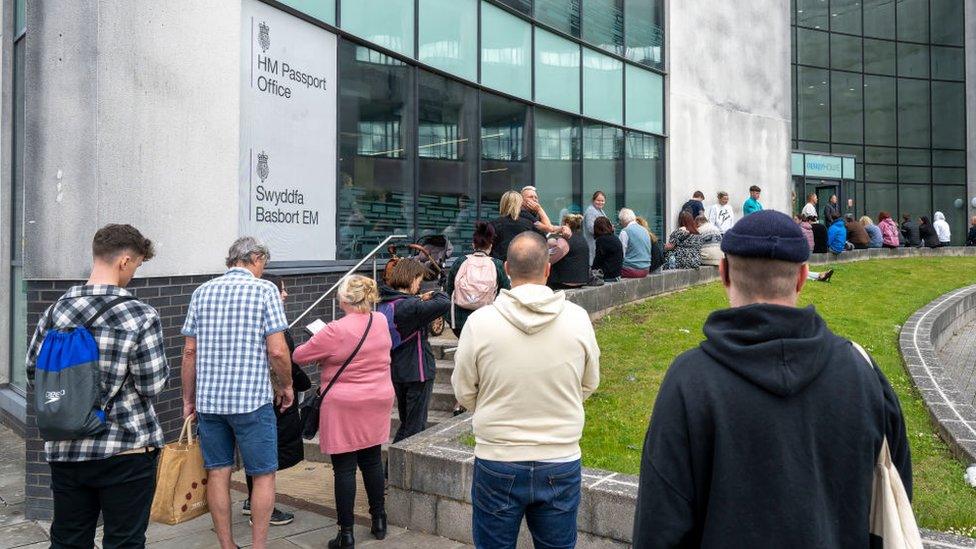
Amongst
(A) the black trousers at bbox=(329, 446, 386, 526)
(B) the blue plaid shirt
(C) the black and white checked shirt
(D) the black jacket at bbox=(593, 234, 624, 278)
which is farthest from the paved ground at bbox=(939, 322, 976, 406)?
(C) the black and white checked shirt

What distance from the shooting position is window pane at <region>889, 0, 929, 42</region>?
3572 cm

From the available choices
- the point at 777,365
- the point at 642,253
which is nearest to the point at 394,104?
the point at 642,253

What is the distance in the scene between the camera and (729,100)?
66.8 ft

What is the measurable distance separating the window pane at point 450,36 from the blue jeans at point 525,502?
8428mm

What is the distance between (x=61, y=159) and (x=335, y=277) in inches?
140

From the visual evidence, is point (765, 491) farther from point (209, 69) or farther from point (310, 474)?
point (209, 69)

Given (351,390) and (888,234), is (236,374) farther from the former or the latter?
(888,234)

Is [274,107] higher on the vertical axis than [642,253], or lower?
higher

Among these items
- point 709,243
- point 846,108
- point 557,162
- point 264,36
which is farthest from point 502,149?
point 846,108

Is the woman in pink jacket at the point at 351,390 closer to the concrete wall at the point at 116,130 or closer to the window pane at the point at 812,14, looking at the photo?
the concrete wall at the point at 116,130

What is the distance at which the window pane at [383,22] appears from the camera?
9500 millimetres

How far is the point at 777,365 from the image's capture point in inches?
72.1

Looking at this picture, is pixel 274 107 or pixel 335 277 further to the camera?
pixel 335 277

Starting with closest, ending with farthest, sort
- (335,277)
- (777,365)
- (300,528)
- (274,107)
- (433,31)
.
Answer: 1. (777,365)
2. (300,528)
3. (274,107)
4. (335,277)
5. (433,31)
